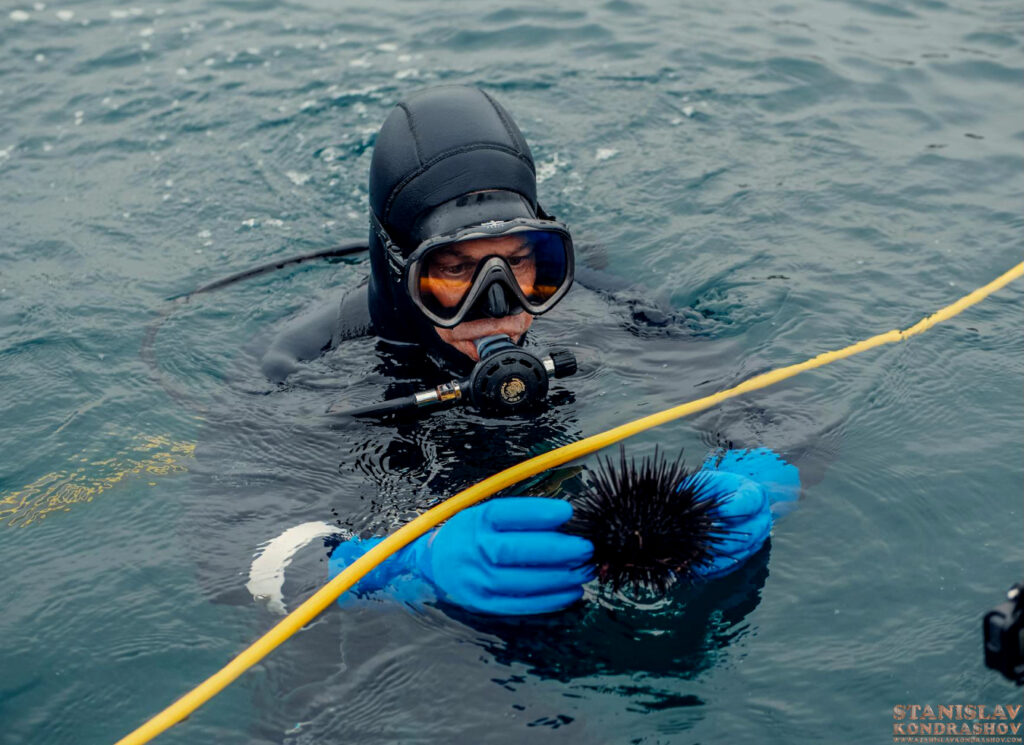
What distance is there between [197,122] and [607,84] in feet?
8.80

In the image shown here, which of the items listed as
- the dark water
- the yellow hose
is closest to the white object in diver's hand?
the dark water

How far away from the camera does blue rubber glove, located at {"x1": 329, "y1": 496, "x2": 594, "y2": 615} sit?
243 cm

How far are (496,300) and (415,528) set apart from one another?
2.75ft

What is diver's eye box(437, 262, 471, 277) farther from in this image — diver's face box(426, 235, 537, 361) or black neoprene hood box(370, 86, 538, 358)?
black neoprene hood box(370, 86, 538, 358)

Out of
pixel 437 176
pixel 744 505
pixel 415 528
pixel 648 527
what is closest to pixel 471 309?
pixel 437 176

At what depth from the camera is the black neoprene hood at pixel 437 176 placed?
3400 millimetres

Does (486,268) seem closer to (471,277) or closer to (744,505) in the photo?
(471,277)

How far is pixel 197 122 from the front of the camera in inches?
259

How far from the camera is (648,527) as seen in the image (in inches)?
88.6

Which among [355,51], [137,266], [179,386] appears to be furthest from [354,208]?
[355,51]

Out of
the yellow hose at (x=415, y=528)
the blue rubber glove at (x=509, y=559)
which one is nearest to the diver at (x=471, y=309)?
the blue rubber glove at (x=509, y=559)

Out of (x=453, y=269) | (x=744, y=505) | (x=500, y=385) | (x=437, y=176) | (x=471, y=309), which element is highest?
(x=437, y=176)

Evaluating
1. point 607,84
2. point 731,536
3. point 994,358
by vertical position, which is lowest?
point 994,358

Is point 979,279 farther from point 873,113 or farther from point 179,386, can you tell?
point 179,386
